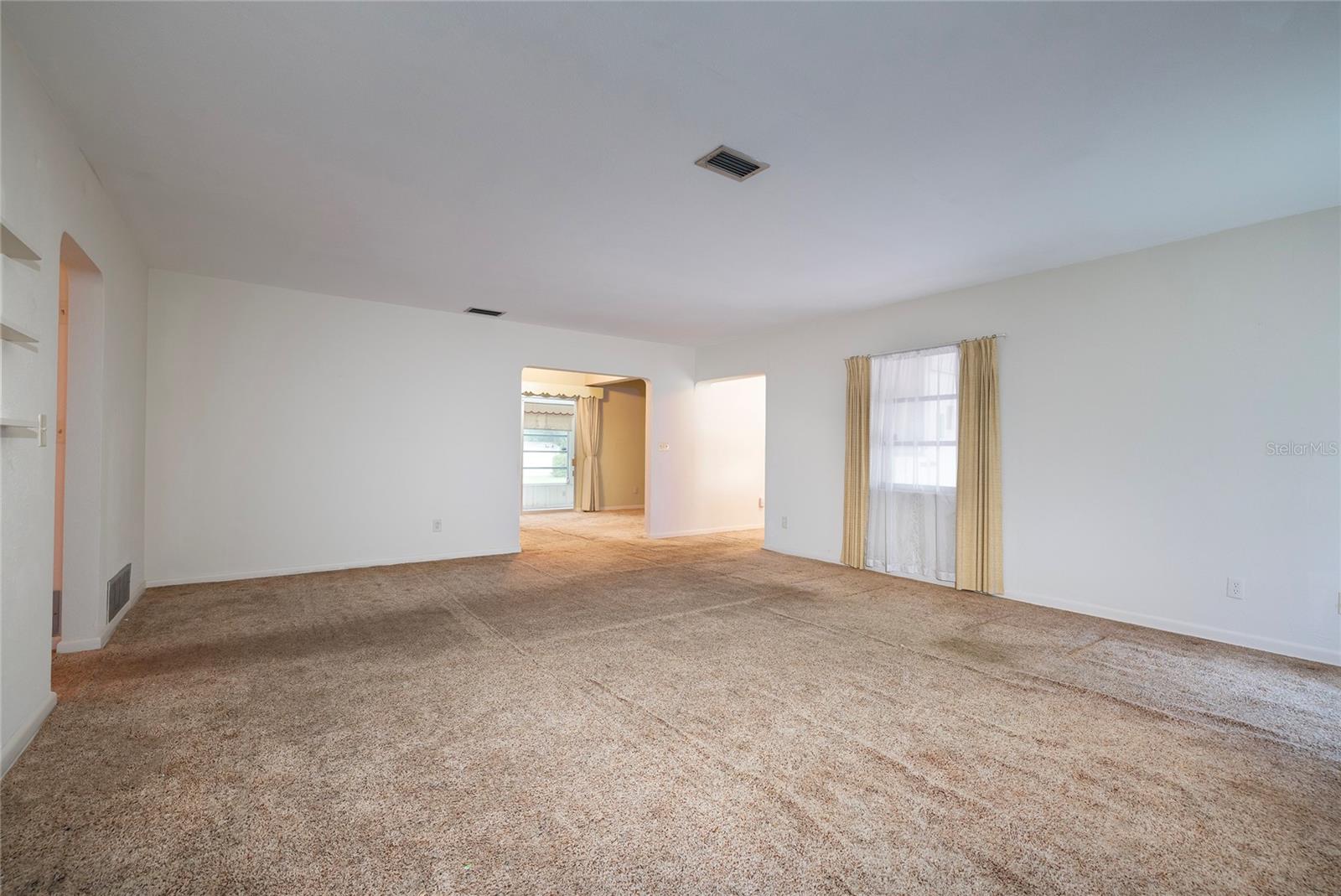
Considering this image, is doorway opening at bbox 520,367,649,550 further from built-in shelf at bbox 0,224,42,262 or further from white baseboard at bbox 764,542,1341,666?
built-in shelf at bbox 0,224,42,262

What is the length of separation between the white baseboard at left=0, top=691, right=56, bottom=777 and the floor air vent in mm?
1300

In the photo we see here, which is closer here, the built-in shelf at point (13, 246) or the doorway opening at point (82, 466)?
the built-in shelf at point (13, 246)

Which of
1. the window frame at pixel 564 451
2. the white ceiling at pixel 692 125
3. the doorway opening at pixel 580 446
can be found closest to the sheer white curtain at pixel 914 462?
the white ceiling at pixel 692 125

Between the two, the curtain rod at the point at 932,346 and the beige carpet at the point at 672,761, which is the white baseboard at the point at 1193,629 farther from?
the curtain rod at the point at 932,346

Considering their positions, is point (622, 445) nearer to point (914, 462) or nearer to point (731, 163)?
point (914, 462)

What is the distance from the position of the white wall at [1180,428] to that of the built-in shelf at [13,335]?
5765 mm

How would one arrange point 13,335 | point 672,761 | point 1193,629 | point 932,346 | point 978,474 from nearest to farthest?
point 13,335 < point 672,761 < point 1193,629 < point 978,474 < point 932,346

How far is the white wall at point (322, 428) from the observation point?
4.89 meters

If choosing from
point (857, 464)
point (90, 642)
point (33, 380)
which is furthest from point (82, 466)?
point (857, 464)

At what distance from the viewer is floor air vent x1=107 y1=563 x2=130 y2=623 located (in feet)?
11.8

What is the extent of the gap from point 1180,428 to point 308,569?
7.10 m

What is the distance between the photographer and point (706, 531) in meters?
8.39

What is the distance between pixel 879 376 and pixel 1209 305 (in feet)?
7.89

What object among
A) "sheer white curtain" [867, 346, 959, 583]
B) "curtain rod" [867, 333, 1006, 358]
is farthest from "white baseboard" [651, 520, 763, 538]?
"curtain rod" [867, 333, 1006, 358]
